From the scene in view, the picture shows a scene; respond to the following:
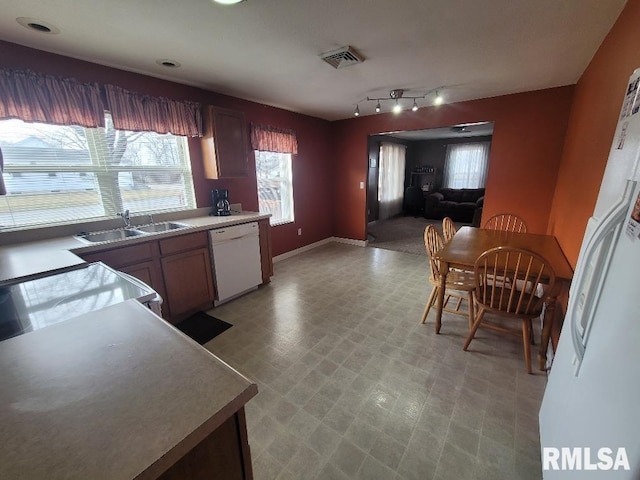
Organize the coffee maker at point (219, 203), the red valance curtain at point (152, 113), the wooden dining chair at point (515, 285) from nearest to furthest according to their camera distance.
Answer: the wooden dining chair at point (515, 285) < the red valance curtain at point (152, 113) < the coffee maker at point (219, 203)

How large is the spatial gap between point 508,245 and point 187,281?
9.44 ft

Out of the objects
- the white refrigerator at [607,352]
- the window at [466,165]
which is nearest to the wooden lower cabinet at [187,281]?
the white refrigerator at [607,352]

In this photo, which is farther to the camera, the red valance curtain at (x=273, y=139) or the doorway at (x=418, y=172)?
the doorway at (x=418, y=172)

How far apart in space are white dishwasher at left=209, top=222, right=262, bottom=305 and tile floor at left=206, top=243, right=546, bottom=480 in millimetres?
189

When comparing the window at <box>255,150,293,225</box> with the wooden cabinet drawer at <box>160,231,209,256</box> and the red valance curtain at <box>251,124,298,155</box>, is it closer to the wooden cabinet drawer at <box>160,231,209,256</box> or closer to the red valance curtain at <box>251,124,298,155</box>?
the red valance curtain at <box>251,124,298,155</box>

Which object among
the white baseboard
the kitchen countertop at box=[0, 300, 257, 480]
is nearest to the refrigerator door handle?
the kitchen countertop at box=[0, 300, 257, 480]

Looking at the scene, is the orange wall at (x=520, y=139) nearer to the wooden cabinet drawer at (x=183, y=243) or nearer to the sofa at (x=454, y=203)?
the wooden cabinet drawer at (x=183, y=243)

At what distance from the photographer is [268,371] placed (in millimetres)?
1926

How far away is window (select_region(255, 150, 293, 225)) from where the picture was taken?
391cm

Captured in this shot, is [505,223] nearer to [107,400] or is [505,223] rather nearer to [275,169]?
[275,169]

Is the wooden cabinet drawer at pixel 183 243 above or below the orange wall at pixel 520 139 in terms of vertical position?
below

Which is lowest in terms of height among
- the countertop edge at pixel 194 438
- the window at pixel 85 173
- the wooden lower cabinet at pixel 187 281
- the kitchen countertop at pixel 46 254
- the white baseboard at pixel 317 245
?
the white baseboard at pixel 317 245

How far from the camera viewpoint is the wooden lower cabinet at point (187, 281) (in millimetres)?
2391

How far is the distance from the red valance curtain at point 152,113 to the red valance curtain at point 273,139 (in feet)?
2.65
